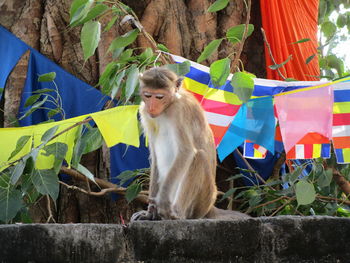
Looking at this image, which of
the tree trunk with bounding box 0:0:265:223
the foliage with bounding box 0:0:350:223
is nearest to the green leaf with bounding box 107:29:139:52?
the foliage with bounding box 0:0:350:223

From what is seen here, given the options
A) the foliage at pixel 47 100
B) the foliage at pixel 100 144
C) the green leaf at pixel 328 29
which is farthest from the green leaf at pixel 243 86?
the green leaf at pixel 328 29

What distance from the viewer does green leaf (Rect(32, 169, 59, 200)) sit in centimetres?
399

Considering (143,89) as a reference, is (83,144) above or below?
below

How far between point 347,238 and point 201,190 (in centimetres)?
171

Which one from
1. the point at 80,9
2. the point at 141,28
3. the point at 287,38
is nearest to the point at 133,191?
the point at 141,28

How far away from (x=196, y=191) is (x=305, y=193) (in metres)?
1.06

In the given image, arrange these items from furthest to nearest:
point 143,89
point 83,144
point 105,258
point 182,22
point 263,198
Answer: point 182,22
point 263,198
point 83,144
point 143,89
point 105,258

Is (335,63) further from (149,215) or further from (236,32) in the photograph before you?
(149,215)

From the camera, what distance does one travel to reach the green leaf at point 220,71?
13.5 feet

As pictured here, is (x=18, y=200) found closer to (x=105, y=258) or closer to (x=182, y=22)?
(x=105, y=258)

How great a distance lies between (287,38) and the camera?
6602mm

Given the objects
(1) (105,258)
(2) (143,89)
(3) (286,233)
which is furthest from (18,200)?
(3) (286,233)

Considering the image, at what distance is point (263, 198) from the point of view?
5.57 meters

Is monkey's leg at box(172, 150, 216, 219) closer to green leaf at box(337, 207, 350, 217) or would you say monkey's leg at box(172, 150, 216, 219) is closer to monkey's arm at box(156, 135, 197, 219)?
monkey's arm at box(156, 135, 197, 219)
